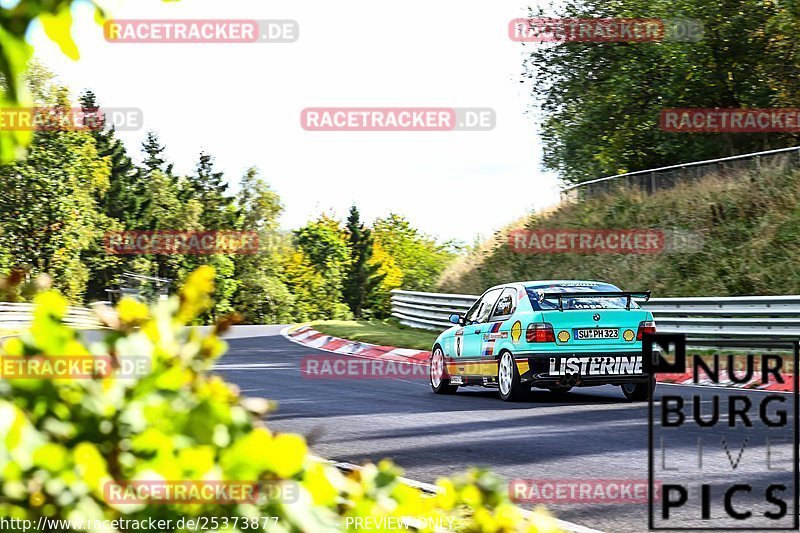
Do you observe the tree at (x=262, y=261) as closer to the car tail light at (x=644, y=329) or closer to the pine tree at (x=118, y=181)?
the pine tree at (x=118, y=181)

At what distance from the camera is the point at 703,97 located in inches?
1292

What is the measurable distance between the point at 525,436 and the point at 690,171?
2067 cm

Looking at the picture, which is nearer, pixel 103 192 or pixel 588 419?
pixel 588 419

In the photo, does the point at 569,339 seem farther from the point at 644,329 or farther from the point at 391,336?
the point at 391,336

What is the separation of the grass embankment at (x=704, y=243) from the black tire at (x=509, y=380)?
11632mm

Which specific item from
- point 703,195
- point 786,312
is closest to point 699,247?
point 703,195

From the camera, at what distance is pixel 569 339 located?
12.9 meters

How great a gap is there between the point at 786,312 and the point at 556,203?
1941cm

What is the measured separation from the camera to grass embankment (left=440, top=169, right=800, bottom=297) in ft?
80.9

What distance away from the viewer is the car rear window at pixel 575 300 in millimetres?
13125

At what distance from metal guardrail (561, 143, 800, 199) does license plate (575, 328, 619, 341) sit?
51.7 feet

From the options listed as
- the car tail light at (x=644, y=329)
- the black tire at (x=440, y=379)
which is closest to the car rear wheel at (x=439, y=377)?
the black tire at (x=440, y=379)

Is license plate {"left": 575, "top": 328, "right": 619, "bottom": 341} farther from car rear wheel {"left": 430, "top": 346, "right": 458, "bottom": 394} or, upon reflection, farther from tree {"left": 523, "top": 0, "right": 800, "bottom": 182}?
tree {"left": 523, "top": 0, "right": 800, "bottom": 182}

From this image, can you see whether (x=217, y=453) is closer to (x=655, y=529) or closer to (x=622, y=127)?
(x=655, y=529)
